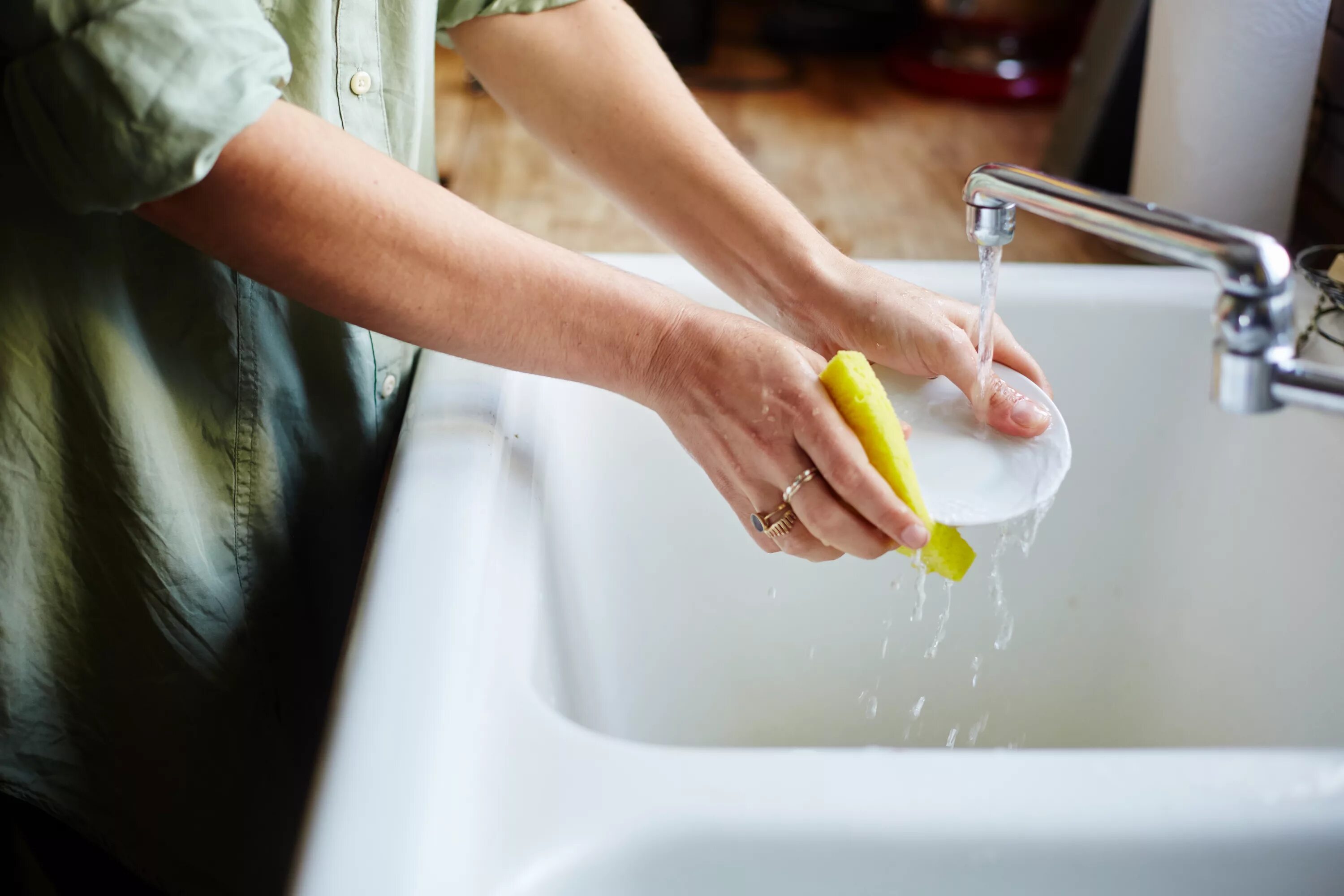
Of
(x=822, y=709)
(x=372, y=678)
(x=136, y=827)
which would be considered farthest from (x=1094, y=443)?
(x=136, y=827)

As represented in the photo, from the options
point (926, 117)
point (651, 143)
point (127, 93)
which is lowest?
Result: point (926, 117)

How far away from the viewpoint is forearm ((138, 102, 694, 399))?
0.51 meters

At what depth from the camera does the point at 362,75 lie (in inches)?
25.9

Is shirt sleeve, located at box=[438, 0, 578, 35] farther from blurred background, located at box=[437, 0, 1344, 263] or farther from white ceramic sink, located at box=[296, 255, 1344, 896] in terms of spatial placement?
blurred background, located at box=[437, 0, 1344, 263]

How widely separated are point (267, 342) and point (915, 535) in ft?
1.25

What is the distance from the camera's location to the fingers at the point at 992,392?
667 mm

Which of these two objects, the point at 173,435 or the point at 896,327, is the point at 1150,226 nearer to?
the point at 896,327

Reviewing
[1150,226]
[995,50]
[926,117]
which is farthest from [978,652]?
[995,50]

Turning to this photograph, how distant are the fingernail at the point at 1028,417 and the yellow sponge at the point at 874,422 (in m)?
0.12

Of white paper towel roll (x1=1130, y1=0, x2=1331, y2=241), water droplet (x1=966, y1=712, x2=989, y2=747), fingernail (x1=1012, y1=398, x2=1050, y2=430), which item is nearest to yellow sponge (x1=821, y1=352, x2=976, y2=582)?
fingernail (x1=1012, y1=398, x2=1050, y2=430)

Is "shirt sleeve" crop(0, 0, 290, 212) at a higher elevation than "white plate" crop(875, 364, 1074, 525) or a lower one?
higher

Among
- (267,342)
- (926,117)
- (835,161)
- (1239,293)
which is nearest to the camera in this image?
(1239,293)

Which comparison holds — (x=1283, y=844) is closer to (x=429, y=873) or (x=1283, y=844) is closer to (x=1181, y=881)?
(x=1181, y=881)

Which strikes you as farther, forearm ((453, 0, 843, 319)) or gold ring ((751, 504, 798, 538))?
forearm ((453, 0, 843, 319))
